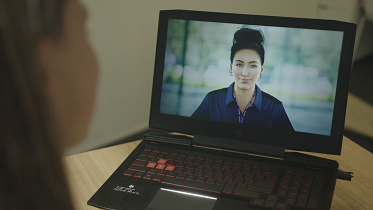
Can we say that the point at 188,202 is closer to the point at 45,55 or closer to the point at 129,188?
the point at 129,188

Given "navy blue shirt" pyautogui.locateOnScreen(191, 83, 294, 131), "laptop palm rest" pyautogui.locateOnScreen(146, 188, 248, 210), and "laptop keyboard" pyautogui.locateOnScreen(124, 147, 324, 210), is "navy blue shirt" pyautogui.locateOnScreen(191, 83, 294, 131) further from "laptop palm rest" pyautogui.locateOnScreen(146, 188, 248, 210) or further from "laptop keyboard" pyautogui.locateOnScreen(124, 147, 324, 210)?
"laptop palm rest" pyautogui.locateOnScreen(146, 188, 248, 210)

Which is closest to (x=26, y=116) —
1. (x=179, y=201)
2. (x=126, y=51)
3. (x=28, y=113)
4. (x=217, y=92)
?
(x=28, y=113)

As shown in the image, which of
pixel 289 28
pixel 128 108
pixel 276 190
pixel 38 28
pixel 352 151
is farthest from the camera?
pixel 128 108

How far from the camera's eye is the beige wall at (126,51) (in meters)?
1.03

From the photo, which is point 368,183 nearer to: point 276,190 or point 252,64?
point 276,190

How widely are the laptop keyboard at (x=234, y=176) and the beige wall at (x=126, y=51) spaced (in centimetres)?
33

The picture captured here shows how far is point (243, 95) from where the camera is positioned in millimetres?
878

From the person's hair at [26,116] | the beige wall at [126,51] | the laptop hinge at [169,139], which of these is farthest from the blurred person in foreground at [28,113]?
the beige wall at [126,51]

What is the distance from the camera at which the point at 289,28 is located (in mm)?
839

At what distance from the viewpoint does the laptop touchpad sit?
68 cm

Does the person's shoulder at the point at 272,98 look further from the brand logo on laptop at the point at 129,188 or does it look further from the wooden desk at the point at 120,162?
the brand logo on laptop at the point at 129,188

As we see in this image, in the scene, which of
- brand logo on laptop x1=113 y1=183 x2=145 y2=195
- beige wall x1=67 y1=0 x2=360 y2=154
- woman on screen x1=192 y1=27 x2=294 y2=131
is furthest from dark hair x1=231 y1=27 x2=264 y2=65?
brand logo on laptop x1=113 y1=183 x2=145 y2=195

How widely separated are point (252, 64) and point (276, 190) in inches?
13.7

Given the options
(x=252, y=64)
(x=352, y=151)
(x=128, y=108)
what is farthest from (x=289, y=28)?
(x=128, y=108)
